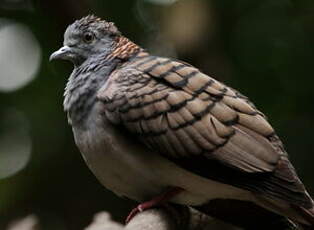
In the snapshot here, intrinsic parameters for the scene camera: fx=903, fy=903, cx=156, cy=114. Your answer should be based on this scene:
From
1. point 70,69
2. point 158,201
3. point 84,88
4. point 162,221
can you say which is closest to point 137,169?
point 158,201

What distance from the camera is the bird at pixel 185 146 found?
3.69 m

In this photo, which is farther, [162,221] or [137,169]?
[137,169]

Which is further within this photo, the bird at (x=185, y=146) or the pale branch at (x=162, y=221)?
the bird at (x=185, y=146)

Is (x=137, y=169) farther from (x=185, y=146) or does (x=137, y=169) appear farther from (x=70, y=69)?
(x=70, y=69)

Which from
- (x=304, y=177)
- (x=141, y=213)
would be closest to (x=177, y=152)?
(x=141, y=213)

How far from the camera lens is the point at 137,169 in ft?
12.5

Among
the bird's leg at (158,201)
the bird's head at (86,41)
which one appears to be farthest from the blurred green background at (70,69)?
the bird's leg at (158,201)

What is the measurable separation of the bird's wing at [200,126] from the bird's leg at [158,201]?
0.61 ft

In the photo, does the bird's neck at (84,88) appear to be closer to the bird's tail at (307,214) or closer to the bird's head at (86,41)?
the bird's head at (86,41)

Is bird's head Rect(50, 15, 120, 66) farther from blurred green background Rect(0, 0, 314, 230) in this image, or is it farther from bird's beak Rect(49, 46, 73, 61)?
blurred green background Rect(0, 0, 314, 230)

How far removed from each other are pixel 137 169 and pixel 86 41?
805 millimetres

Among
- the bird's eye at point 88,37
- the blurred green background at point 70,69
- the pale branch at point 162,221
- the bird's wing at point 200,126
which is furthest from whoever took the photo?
the blurred green background at point 70,69

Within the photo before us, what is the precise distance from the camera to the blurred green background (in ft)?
18.4

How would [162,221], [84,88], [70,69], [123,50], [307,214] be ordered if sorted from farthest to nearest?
[70,69] < [123,50] < [84,88] < [307,214] < [162,221]
